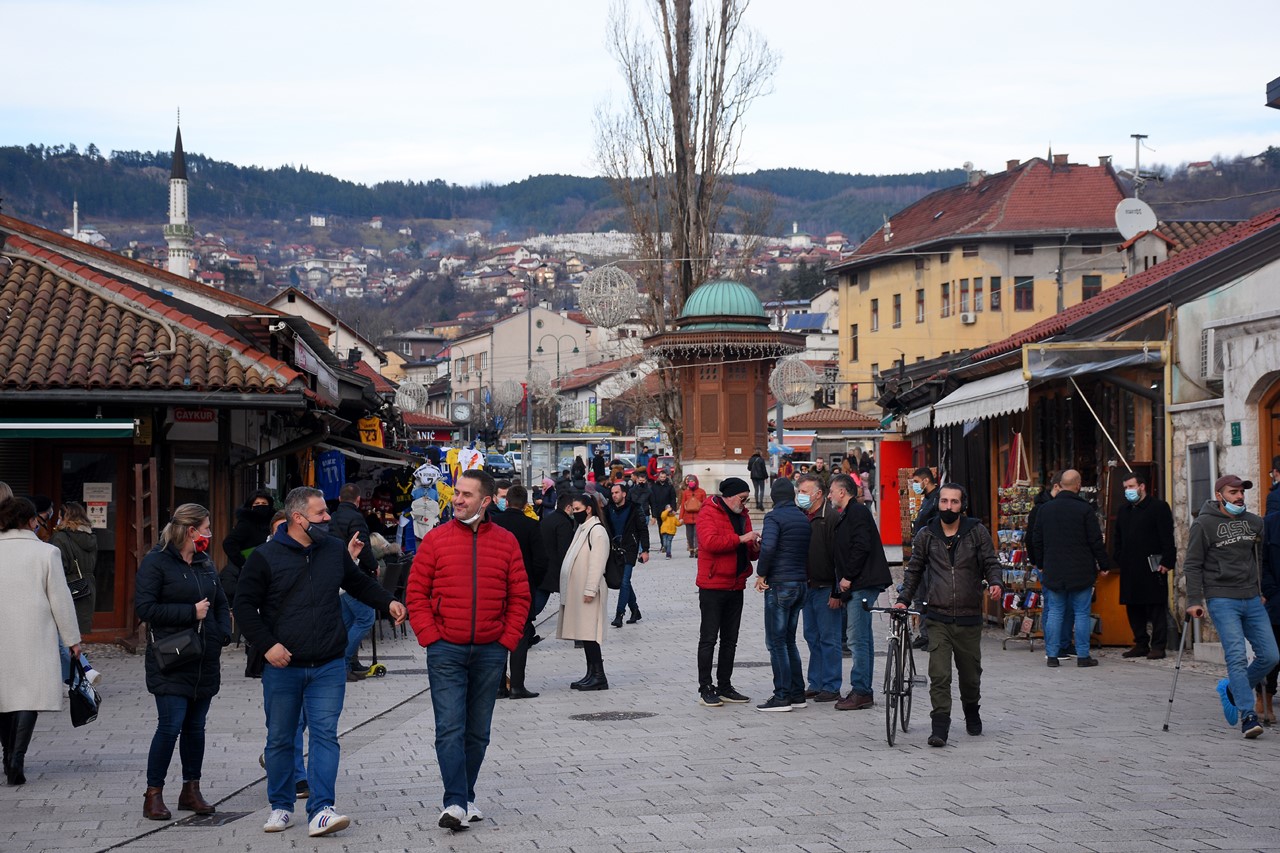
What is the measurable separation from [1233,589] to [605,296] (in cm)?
2951

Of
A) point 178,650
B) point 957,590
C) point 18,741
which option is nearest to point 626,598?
point 957,590

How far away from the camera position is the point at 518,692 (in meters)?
14.2

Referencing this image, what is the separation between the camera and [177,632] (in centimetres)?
882

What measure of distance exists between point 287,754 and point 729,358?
4003 cm

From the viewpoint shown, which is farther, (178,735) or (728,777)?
(728,777)

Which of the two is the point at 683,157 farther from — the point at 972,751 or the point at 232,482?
the point at 972,751

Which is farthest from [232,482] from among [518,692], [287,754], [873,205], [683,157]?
[873,205]

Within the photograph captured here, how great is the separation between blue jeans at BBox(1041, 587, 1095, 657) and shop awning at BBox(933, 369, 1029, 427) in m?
2.01

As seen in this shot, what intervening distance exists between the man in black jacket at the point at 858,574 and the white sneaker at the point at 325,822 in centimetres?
558

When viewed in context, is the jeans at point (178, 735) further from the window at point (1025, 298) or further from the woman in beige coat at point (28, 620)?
the window at point (1025, 298)

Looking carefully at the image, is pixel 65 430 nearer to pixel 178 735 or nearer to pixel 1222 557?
pixel 178 735

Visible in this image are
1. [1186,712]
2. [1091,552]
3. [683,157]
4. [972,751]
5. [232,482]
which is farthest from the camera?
[683,157]

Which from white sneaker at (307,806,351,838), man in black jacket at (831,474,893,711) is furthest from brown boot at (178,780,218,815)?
man in black jacket at (831,474,893,711)

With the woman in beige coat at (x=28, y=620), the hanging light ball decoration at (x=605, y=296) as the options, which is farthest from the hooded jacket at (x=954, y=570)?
the hanging light ball decoration at (x=605, y=296)
